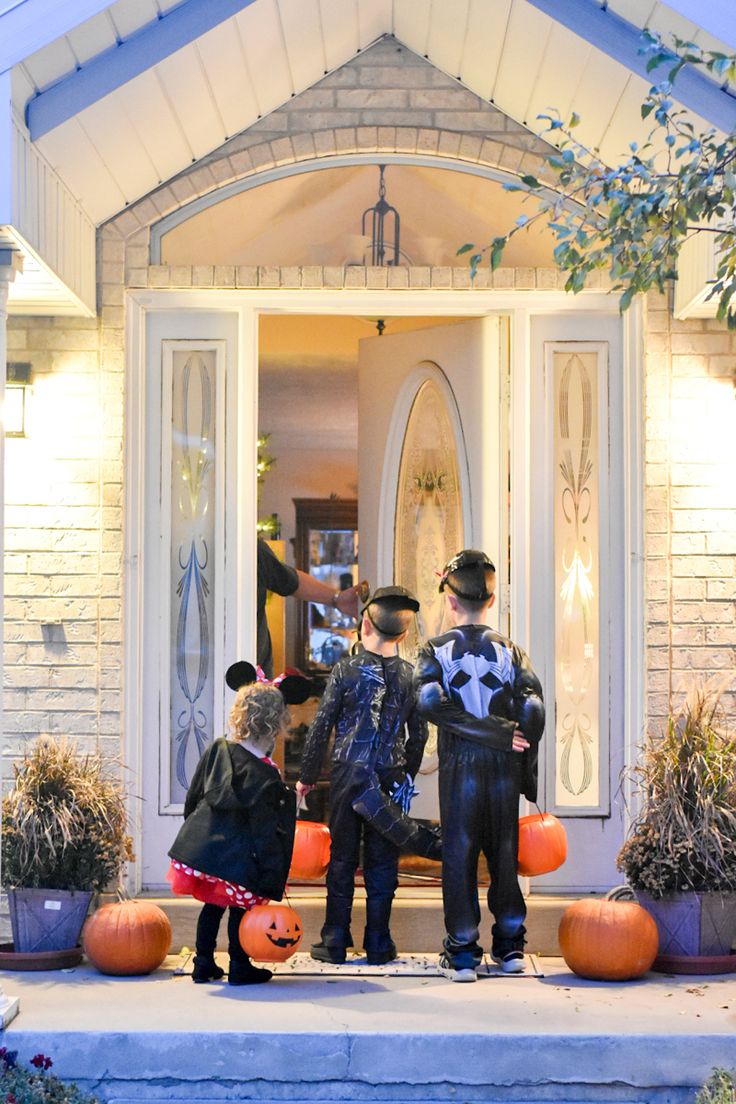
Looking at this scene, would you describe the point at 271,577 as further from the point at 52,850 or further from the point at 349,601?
the point at 52,850

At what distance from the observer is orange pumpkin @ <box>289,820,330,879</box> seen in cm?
637

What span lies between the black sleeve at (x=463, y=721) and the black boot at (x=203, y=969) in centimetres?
134

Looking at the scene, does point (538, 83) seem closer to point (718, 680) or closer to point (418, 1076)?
point (718, 680)

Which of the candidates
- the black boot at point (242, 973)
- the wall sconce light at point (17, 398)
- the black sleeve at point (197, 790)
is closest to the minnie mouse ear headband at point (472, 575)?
the black sleeve at point (197, 790)

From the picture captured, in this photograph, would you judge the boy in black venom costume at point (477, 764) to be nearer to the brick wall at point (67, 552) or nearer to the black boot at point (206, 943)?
the black boot at point (206, 943)

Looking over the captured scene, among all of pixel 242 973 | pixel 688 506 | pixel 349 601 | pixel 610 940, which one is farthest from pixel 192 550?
pixel 610 940

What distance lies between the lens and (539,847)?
6430 millimetres

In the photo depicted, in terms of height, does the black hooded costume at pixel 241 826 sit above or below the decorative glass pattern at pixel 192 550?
below

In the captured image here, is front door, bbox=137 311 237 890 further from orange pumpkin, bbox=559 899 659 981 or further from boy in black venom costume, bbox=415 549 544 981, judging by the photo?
orange pumpkin, bbox=559 899 659 981

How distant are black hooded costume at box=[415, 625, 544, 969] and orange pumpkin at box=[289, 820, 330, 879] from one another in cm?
53

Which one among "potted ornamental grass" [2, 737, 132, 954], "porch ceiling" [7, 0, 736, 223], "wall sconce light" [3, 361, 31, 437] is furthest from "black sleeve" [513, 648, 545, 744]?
"wall sconce light" [3, 361, 31, 437]

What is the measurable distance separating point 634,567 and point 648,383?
0.87 metres

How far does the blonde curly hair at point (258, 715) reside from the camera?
6090mm

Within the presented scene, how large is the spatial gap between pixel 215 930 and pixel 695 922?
6.53ft
